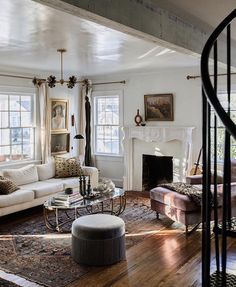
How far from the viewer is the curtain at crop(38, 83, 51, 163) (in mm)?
7328

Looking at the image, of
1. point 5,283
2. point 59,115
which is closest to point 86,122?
point 59,115

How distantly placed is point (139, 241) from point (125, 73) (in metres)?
4.15

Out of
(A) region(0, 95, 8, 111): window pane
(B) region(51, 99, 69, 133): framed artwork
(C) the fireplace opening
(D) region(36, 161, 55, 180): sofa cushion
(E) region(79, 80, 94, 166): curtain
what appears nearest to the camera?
(D) region(36, 161, 55, 180): sofa cushion

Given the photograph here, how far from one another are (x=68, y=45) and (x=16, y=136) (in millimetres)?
3056

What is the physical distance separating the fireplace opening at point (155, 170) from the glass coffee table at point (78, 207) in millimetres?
1292

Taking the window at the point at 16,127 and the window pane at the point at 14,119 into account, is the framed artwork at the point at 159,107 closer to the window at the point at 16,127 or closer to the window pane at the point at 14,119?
the window at the point at 16,127

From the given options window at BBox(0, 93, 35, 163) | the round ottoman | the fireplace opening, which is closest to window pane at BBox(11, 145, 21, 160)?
window at BBox(0, 93, 35, 163)

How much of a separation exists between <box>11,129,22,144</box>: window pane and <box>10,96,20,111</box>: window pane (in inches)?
17.1

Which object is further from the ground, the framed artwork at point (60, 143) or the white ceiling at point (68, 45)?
the white ceiling at point (68, 45)

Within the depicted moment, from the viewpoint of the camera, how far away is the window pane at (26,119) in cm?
719

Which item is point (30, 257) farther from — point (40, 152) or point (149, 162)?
point (149, 162)

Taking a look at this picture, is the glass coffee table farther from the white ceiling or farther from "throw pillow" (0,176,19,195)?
the white ceiling

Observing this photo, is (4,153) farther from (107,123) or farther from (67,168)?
(107,123)

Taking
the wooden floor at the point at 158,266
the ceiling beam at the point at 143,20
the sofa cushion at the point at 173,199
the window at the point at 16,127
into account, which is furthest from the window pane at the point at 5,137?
the ceiling beam at the point at 143,20
